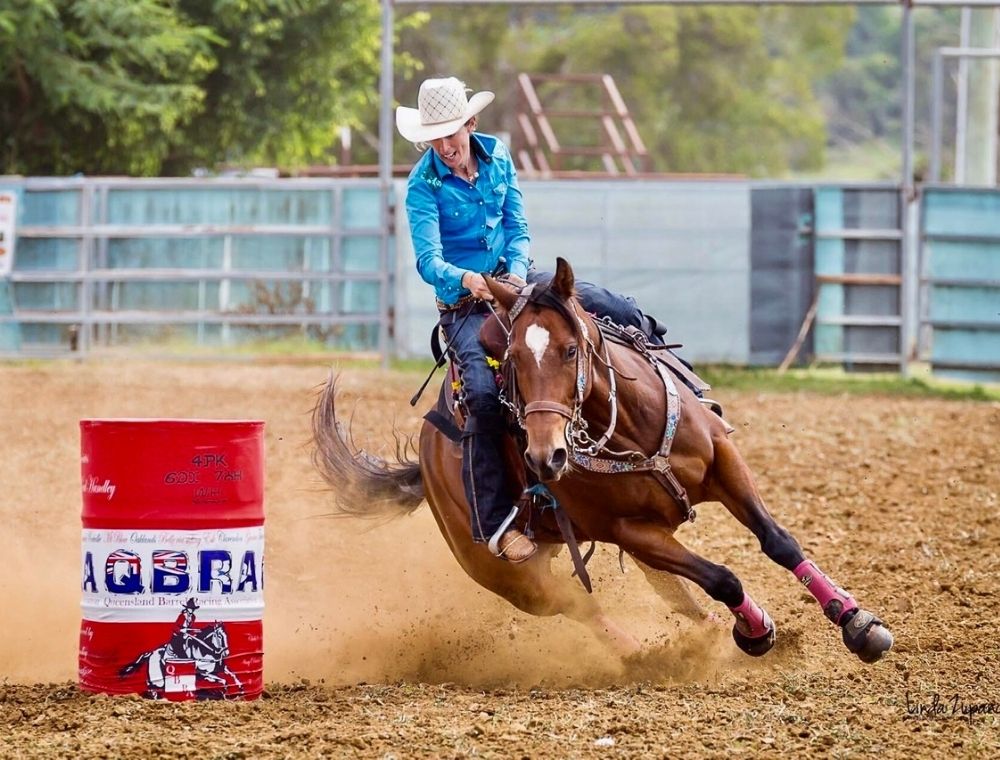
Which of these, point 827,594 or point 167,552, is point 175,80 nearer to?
point 167,552

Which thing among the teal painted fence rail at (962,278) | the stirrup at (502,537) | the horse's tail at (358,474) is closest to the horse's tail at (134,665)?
the stirrup at (502,537)

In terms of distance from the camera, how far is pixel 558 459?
473 cm

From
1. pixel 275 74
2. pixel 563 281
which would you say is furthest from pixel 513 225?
pixel 275 74

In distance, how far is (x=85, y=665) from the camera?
17.6 ft

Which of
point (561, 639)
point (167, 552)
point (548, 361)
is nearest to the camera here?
point (548, 361)

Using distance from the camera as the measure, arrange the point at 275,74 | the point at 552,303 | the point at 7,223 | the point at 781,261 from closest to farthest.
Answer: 1. the point at 552,303
2. the point at 781,261
3. the point at 7,223
4. the point at 275,74

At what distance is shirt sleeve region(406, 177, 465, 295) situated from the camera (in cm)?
578

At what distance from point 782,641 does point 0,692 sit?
116 inches

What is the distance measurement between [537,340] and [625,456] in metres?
0.70

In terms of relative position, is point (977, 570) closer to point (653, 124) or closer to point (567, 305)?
point (567, 305)

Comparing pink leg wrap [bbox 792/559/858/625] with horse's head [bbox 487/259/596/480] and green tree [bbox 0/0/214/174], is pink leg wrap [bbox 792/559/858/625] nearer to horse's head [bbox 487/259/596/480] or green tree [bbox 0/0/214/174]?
horse's head [bbox 487/259/596/480]

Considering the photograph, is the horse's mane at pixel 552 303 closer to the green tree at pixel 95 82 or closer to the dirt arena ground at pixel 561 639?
the dirt arena ground at pixel 561 639

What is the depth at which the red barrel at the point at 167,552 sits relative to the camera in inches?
206

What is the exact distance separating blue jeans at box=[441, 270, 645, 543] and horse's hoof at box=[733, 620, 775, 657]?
0.97 metres
